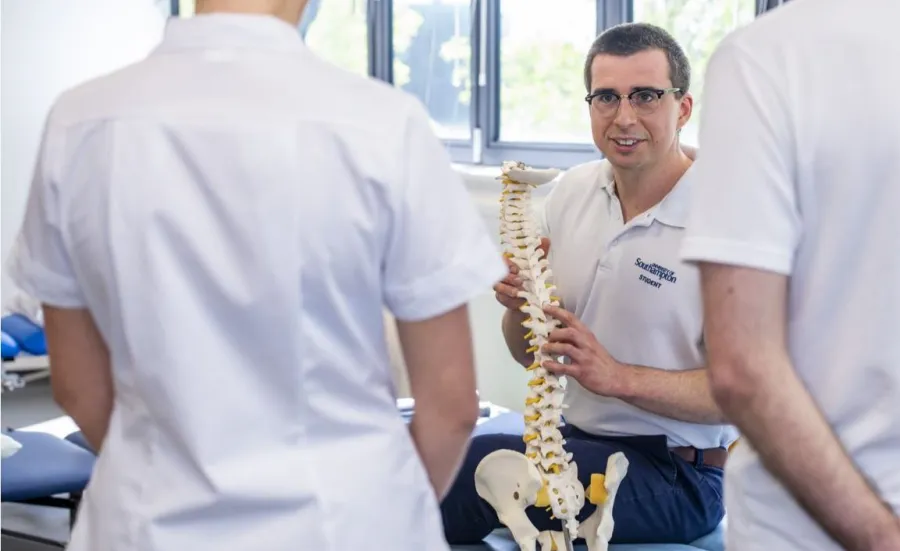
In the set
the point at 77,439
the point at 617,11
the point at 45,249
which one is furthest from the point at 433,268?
the point at 617,11

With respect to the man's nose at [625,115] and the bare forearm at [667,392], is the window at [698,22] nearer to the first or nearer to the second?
the man's nose at [625,115]

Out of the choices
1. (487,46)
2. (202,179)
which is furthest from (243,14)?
(487,46)

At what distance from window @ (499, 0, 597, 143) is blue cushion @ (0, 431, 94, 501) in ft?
8.56

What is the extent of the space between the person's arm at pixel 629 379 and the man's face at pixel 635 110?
1.62 ft

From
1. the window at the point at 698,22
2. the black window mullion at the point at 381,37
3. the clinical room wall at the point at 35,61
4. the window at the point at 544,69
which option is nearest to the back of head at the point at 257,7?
the window at the point at 698,22

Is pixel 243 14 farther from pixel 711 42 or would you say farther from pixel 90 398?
pixel 711 42

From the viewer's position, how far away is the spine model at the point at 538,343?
6.72ft

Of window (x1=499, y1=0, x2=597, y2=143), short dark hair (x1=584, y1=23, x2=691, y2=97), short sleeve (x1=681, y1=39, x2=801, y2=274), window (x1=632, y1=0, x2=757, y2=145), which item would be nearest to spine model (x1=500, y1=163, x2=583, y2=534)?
short dark hair (x1=584, y1=23, x2=691, y2=97)

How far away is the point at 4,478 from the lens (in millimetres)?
3090

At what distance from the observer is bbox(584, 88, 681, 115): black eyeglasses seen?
97.2 inches

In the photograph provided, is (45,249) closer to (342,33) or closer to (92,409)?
(92,409)

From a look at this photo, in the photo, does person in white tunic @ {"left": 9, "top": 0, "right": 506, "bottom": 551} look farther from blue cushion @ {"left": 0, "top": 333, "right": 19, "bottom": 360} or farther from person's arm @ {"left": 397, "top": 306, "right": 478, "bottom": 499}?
blue cushion @ {"left": 0, "top": 333, "right": 19, "bottom": 360}

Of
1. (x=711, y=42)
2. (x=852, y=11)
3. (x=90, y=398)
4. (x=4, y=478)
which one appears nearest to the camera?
(x=852, y=11)

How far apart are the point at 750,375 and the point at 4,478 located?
2535mm
